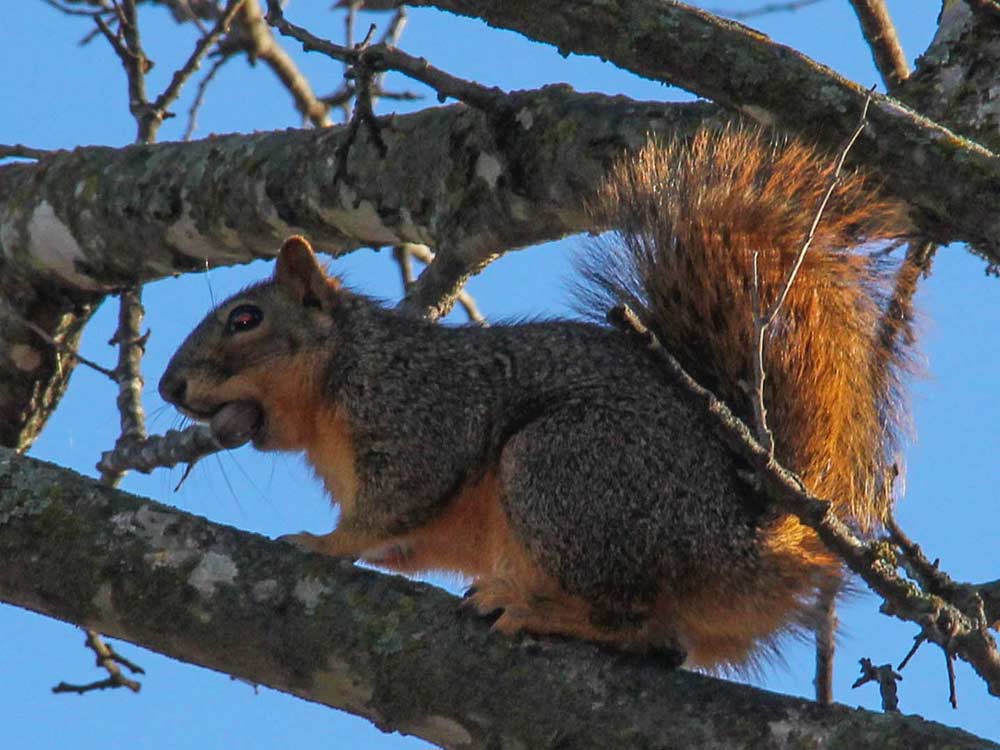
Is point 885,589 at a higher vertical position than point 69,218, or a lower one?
lower

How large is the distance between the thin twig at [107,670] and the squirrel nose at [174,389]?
2.74 feet

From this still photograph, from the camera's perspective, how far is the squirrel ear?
349 cm

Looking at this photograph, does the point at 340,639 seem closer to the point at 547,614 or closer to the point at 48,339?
the point at 547,614

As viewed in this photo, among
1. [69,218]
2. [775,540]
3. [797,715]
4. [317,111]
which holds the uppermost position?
[317,111]

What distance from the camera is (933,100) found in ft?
10.4

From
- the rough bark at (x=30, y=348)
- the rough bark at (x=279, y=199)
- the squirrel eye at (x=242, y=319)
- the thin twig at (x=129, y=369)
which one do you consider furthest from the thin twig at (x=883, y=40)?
the rough bark at (x=30, y=348)

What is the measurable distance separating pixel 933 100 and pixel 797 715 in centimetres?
150

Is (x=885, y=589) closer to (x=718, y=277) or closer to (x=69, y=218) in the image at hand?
(x=718, y=277)

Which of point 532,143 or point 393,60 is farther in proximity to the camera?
point 532,143

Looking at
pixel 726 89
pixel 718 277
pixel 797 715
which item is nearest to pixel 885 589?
pixel 797 715

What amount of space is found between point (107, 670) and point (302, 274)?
126 centimetres

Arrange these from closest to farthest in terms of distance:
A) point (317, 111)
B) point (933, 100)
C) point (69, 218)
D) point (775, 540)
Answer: point (775, 540)
point (933, 100)
point (69, 218)
point (317, 111)

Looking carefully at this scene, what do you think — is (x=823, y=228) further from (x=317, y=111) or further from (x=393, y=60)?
(x=317, y=111)

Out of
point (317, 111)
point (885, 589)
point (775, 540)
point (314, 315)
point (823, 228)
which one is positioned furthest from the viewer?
point (317, 111)
